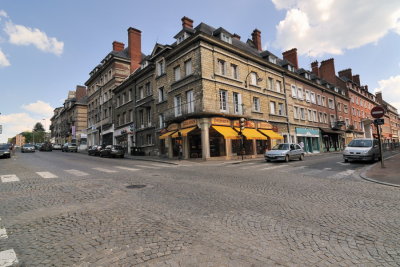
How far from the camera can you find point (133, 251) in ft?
9.17

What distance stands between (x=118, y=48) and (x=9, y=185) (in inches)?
1288

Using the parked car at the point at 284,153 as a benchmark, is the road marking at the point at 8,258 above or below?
below

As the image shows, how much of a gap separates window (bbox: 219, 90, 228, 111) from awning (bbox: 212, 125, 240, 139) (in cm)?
203

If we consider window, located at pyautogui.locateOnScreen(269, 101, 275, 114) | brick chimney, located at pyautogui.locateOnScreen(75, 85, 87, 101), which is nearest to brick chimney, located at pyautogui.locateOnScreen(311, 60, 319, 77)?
window, located at pyautogui.locateOnScreen(269, 101, 275, 114)

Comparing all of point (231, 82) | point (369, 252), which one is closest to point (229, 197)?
point (369, 252)

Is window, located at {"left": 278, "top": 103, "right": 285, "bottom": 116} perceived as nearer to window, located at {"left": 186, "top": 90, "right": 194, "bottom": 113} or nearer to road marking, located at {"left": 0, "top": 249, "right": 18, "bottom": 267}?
window, located at {"left": 186, "top": 90, "right": 194, "bottom": 113}

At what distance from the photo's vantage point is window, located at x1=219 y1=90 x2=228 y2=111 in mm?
19688

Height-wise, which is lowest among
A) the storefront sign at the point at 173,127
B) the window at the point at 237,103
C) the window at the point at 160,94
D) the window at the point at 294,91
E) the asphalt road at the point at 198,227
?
the asphalt road at the point at 198,227

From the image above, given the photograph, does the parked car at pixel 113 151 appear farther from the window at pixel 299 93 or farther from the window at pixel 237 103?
the window at pixel 299 93

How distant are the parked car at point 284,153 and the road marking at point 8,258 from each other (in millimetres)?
14983

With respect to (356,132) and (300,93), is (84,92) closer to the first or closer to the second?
(300,93)

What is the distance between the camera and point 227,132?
1803 centimetres

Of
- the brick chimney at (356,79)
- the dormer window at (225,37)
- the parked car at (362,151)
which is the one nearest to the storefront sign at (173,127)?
the dormer window at (225,37)

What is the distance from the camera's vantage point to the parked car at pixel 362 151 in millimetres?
13578
